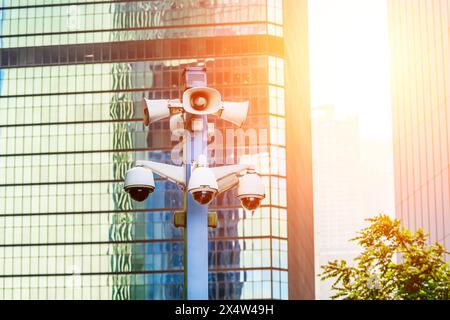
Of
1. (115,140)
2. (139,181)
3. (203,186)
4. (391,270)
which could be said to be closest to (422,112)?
(115,140)

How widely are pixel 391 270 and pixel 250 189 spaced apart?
11701 mm

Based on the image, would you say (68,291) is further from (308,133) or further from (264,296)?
(308,133)

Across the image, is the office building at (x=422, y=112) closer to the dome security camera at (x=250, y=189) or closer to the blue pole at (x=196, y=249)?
the dome security camera at (x=250, y=189)

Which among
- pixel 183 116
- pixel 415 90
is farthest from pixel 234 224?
pixel 183 116

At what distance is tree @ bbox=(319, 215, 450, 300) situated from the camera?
81.8ft

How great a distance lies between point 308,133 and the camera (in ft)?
502

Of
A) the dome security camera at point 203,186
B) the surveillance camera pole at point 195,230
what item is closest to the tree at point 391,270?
the surveillance camera pole at point 195,230

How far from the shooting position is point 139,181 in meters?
14.1

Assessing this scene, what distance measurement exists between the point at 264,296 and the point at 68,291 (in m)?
20.8

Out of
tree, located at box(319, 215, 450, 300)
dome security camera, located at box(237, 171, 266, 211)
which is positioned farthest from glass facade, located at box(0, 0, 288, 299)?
dome security camera, located at box(237, 171, 266, 211)

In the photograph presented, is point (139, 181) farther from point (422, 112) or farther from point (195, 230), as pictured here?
point (422, 112)

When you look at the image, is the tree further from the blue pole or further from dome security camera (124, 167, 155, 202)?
the blue pole

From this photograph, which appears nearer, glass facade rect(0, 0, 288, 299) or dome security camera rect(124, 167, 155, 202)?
dome security camera rect(124, 167, 155, 202)

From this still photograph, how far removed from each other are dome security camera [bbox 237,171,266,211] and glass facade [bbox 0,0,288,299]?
9466 cm
